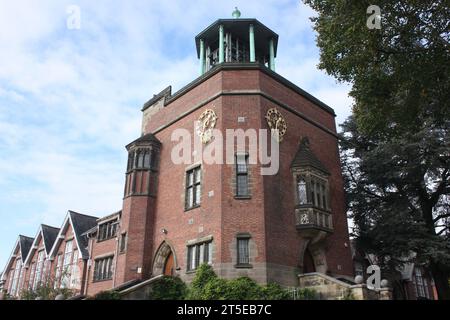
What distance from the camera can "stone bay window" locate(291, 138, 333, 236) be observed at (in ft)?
67.1

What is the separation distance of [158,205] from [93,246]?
1134 cm

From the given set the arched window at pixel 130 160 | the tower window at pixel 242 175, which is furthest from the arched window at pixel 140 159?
the tower window at pixel 242 175

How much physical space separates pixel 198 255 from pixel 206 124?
6883 mm

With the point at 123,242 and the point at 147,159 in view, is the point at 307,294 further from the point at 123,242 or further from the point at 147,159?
the point at 147,159

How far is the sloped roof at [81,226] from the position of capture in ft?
117

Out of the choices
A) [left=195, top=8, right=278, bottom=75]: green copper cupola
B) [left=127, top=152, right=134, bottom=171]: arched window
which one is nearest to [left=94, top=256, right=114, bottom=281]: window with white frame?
[left=127, top=152, right=134, bottom=171]: arched window

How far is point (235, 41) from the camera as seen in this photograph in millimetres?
27078

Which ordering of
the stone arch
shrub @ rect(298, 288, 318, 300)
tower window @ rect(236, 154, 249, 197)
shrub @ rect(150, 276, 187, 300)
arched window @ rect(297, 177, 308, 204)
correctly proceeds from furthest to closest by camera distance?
the stone arch, arched window @ rect(297, 177, 308, 204), tower window @ rect(236, 154, 249, 197), shrub @ rect(150, 276, 187, 300), shrub @ rect(298, 288, 318, 300)

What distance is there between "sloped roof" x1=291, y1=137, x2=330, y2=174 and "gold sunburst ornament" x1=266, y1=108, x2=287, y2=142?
1428mm

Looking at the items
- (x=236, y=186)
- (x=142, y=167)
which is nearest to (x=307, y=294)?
(x=236, y=186)

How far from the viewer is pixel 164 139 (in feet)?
83.0

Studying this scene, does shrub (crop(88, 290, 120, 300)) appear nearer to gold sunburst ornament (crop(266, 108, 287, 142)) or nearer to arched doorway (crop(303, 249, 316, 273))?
arched doorway (crop(303, 249, 316, 273))

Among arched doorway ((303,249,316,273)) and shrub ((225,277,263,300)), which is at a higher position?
arched doorway ((303,249,316,273))
